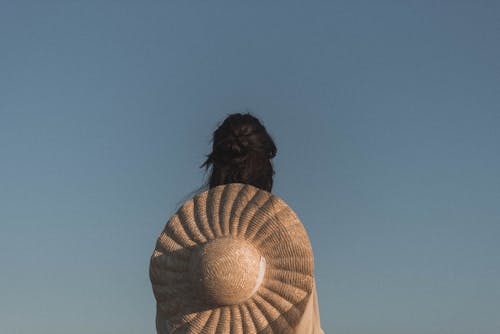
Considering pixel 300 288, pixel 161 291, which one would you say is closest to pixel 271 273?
pixel 300 288

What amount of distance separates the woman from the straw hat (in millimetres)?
127

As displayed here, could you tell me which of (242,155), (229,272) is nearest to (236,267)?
(229,272)

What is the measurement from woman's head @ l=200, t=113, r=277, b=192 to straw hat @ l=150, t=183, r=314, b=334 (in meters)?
0.13

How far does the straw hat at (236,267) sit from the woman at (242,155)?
0.42ft

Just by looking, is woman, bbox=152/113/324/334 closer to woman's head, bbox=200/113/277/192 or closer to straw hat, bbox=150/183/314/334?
woman's head, bbox=200/113/277/192

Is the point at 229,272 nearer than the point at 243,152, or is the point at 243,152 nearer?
the point at 229,272

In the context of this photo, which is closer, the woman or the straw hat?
the straw hat

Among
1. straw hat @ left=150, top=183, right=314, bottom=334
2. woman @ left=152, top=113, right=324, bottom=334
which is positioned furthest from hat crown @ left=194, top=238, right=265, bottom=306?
woman @ left=152, top=113, right=324, bottom=334

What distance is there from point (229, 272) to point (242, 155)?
979 mm

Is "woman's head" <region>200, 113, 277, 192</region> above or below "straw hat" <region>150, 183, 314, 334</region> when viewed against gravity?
above

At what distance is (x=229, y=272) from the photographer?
10.2 meters

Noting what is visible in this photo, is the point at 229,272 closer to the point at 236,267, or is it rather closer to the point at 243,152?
the point at 236,267

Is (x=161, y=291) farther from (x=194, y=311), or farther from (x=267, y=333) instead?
(x=267, y=333)

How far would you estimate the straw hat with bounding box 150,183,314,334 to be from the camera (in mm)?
10180
